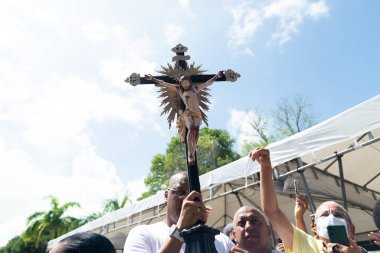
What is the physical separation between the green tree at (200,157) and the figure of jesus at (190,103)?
21.9 metres

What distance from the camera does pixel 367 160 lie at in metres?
6.23

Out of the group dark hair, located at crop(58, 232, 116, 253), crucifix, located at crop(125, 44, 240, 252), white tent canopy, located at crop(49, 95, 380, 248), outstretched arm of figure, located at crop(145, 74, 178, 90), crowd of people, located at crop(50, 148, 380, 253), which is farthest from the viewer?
white tent canopy, located at crop(49, 95, 380, 248)

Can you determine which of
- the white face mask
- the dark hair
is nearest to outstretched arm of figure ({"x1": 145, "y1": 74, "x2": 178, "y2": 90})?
the dark hair

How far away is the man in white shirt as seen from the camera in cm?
164

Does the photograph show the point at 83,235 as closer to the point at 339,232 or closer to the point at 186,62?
the point at 339,232

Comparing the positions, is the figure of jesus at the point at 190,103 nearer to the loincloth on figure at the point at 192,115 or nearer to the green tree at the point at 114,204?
the loincloth on figure at the point at 192,115

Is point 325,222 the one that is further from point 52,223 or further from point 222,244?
point 52,223

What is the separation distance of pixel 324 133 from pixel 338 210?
5.30 ft

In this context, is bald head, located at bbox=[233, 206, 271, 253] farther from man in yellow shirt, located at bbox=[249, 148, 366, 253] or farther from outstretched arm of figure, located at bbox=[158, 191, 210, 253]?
outstretched arm of figure, located at bbox=[158, 191, 210, 253]

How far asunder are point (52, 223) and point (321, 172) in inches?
1181

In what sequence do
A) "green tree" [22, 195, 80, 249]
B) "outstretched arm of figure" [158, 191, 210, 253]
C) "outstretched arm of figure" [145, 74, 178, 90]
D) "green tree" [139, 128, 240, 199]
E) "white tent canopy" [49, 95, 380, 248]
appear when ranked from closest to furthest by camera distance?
"outstretched arm of figure" [158, 191, 210, 253], "outstretched arm of figure" [145, 74, 178, 90], "white tent canopy" [49, 95, 380, 248], "green tree" [139, 128, 240, 199], "green tree" [22, 195, 80, 249]

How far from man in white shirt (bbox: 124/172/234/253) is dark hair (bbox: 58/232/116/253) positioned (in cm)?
32

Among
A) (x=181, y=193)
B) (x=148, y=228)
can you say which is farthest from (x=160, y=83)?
(x=148, y=228)

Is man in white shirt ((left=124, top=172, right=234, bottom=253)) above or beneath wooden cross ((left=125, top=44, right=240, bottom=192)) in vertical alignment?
beneath
